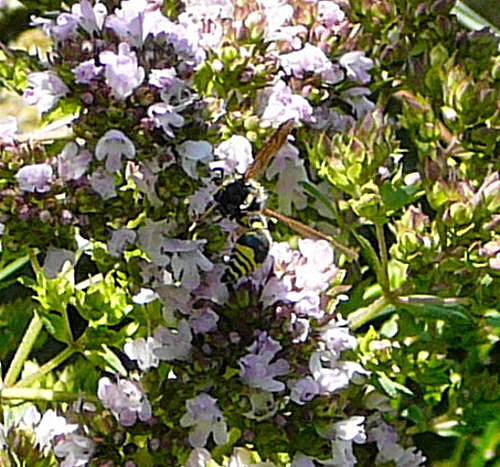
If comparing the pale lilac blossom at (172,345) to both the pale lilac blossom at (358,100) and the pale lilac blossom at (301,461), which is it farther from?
the pale lilac blossom at (358,100)

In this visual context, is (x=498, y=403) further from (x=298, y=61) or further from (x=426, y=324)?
(x=298, y=61)

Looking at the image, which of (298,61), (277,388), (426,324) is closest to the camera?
(277,388)

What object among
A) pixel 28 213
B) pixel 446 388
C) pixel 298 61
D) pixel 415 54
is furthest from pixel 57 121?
pixel 446 388

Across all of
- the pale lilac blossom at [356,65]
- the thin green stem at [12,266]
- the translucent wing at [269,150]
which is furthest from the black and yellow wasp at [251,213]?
the thin green stem at [12,266]

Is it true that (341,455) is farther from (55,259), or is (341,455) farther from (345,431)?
(55,259)

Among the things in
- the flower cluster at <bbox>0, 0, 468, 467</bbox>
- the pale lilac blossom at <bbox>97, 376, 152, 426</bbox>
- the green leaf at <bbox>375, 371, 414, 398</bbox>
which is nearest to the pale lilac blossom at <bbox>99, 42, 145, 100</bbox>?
the flower cluster at <bbox>0, 0, 468, 467</bbox>

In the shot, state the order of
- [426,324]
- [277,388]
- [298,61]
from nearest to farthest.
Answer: [277,388]
[298,61]
[426,324]
